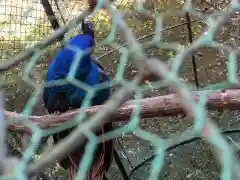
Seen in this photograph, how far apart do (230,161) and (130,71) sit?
1158 millimetres

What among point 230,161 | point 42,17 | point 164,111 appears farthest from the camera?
point 42,17

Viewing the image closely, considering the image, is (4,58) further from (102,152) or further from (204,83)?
(204,83)

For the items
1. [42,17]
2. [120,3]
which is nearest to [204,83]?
[120,3]

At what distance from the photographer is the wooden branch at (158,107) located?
71 cm

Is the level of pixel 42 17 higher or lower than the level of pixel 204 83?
higher

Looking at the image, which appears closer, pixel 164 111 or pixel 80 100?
pixel 164 111

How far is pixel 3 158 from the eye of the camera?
0.91ft

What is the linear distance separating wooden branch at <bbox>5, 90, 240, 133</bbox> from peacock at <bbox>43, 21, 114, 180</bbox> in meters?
0.13

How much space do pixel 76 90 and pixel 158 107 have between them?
1.22 ft

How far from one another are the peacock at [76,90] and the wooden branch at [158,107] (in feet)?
0.42

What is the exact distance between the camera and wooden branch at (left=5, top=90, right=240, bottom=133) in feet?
2.32

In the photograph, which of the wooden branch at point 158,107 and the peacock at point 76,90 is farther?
the peacock at point 76,90

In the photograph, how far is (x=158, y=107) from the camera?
2.55 feet

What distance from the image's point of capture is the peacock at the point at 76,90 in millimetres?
1071
